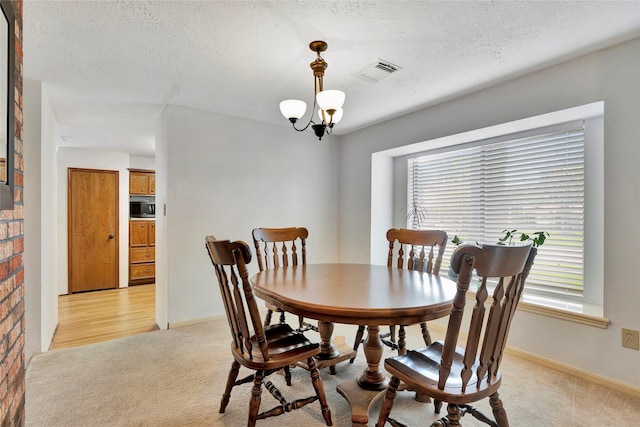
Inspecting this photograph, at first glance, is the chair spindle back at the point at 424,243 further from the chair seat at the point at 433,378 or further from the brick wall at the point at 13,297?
the brick wall at the point at 13,297

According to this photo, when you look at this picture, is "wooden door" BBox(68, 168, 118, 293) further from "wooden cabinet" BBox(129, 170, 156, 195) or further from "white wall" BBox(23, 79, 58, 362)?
"white wall" BBox(23, 79, 58, 362)

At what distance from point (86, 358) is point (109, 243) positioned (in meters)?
3.24

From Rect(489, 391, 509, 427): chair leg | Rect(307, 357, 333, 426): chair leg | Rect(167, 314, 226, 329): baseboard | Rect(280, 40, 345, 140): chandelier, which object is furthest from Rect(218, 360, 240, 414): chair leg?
Rect(167, 314, 226, 329): baseboard

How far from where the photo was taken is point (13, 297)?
1.42m

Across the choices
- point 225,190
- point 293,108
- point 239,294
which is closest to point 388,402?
point 239,294

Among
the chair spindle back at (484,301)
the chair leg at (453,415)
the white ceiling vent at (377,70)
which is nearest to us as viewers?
the chair spindle back at (484,301)

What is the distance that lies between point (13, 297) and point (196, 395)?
1.12 m

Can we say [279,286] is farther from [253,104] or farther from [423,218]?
[423,218]

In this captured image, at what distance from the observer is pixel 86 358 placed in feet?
8.47

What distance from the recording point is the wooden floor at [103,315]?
3182 millimetres

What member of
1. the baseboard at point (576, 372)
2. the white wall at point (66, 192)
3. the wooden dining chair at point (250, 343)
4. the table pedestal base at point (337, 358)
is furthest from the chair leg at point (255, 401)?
the white wall at point (66, 192)

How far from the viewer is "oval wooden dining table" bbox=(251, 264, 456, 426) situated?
4.46ft

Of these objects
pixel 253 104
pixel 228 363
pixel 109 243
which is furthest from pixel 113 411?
pixel 109 243

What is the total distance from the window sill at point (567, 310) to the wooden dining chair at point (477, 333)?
1.37 m
